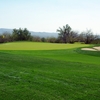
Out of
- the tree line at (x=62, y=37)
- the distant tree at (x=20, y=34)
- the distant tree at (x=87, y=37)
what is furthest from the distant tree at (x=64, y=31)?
the distant tree at (x=20, y=34)

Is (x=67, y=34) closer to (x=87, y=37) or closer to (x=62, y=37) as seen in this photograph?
(x=62, y=37)

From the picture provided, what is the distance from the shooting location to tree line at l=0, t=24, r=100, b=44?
35.3 m

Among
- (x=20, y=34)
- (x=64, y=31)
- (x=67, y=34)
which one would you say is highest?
(x=64, y=31)

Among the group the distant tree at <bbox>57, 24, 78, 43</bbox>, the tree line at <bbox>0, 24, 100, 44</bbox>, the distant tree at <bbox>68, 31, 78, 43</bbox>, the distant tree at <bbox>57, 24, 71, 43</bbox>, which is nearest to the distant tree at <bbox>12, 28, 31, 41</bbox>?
the tree line at <bbox>0, 24, 100, 44</bbox>

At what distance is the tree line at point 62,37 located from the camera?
3531 cm

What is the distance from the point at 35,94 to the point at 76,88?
3.71 feet

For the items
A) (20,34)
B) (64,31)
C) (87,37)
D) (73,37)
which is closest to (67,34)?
(64,31)

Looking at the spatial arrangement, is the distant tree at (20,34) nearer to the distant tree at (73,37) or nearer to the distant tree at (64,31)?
the distant tree at (64,31)

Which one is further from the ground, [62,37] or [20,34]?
[20,34]

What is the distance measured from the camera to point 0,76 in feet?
18.3

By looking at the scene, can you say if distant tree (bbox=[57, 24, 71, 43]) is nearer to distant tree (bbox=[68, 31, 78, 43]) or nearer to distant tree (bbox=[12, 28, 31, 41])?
distant tree (bbox=[68, 31, 78, 43])

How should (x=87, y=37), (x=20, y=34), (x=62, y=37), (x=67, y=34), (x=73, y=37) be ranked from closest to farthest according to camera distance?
(x=20, y=34) → (x=87, y=37) → (x=73, y=37) → (x=62, y=37) → (x=67, y=34)

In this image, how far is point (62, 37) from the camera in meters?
39.2

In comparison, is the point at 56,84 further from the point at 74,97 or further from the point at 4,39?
the point at 4,39
